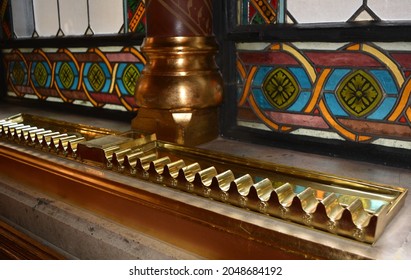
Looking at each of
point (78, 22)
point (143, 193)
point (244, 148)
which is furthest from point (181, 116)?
point (78, 22)

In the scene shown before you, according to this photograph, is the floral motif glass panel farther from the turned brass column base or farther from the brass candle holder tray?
the brass candle holder tray

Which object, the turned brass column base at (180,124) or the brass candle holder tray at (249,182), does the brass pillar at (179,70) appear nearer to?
the turned brass column base at (180,124)

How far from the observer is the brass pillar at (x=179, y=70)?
1.48 m

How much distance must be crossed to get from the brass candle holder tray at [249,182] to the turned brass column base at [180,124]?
7 cm

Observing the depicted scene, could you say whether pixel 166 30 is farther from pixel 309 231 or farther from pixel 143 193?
pixel 309 231

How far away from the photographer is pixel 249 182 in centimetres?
107

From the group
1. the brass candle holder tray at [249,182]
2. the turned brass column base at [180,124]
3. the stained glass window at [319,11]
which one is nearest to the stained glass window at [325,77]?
the stained glass window at [319,11]

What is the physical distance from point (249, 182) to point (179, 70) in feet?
1.94

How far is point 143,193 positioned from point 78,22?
1538 mm

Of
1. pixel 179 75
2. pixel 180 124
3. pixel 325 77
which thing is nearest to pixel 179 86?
pixel 179 75

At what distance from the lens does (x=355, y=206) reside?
0.88m

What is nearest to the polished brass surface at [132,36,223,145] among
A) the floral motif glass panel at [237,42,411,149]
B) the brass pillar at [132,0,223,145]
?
the brass pillar at [132,0,223,145]

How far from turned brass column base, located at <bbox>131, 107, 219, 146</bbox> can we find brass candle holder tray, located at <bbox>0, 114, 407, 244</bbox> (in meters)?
0.07

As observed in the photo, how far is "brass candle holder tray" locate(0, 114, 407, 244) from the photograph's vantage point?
0.87 meters
